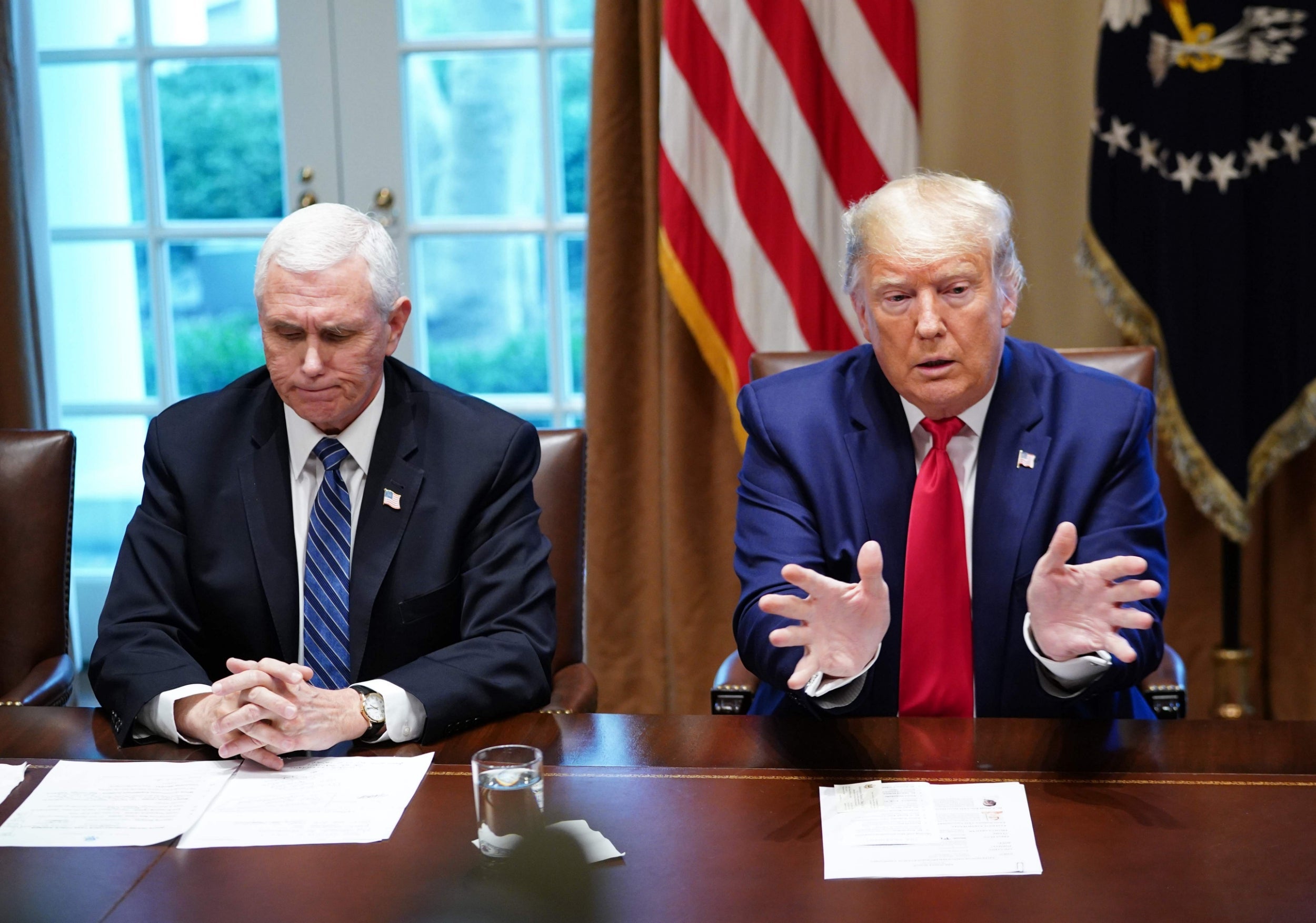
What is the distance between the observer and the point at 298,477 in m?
2.07

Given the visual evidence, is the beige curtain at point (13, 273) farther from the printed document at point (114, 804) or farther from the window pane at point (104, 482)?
the printed document at point (114, 804)

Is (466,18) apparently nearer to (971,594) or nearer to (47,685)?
(47,685)

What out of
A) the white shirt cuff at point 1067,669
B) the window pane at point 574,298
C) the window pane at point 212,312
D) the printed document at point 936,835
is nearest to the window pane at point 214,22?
the window pane at point 212,312

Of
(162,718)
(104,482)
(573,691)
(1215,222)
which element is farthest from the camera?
(104,482)

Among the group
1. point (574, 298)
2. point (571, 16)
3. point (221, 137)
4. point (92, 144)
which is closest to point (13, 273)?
point (92, 144)

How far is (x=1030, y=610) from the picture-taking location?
1.66 meters

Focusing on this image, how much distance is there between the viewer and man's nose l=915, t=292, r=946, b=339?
193 cm

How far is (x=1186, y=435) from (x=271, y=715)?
90.2 inches

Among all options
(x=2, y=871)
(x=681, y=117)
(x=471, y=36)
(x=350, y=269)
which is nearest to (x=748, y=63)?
(x=681, y=117)

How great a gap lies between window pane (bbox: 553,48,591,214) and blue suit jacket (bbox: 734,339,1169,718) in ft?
5.98

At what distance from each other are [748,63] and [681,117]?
0.68ft

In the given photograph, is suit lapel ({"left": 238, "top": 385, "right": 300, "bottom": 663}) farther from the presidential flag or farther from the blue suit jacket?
the presidential flag

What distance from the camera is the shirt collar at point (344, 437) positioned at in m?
2.05

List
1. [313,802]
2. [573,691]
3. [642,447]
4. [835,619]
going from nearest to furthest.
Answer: [313,802]
[835,619]
[573,691]
[642,447]
